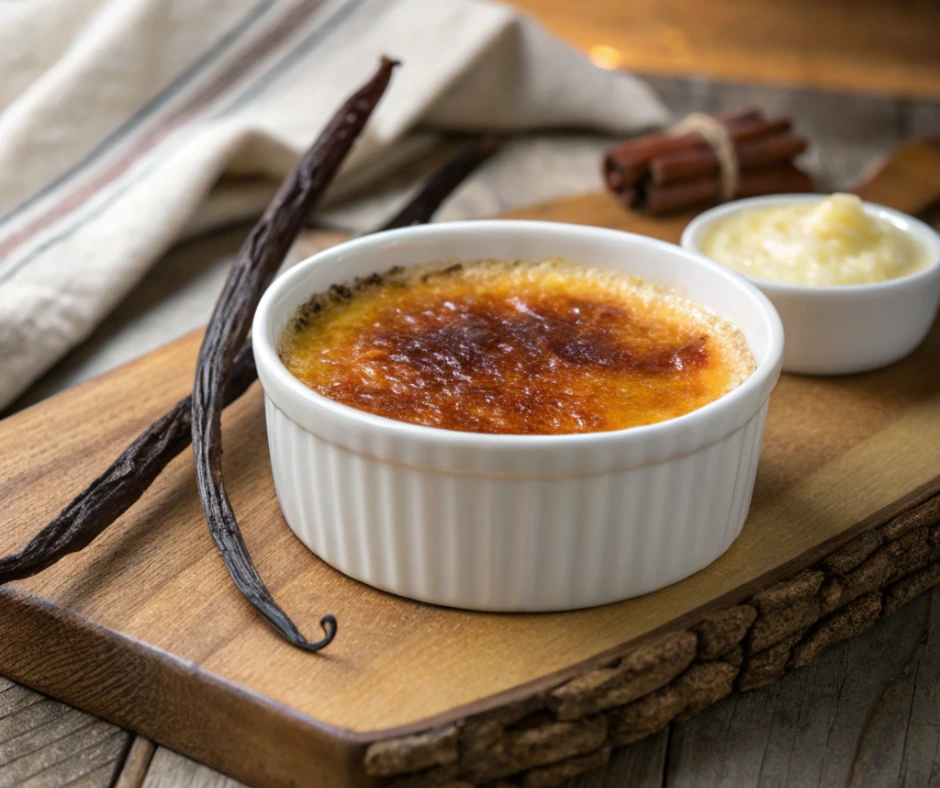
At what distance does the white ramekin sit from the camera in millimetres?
1336

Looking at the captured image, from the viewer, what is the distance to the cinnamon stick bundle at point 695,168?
267 cm

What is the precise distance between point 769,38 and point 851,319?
9.26 feet

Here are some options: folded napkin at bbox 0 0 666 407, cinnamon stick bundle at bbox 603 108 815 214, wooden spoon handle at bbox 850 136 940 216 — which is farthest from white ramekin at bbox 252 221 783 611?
wooden spoon handle at bbox 850 136 940 216

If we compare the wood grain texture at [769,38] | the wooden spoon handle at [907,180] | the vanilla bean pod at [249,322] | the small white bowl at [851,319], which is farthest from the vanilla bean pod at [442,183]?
the wood grain texture at [769,38]

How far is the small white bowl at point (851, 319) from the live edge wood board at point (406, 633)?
0.83ft

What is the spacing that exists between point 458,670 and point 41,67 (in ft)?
6.89

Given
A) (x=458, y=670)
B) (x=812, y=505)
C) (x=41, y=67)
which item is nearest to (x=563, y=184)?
(x=41, y=67)

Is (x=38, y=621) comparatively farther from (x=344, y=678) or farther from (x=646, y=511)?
(x=646, y=511)

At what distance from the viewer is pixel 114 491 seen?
5.07 ft

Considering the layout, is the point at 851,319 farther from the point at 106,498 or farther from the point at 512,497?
the point at 106,498

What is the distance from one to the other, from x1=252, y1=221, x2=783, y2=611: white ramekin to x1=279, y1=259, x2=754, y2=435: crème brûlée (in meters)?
0.10

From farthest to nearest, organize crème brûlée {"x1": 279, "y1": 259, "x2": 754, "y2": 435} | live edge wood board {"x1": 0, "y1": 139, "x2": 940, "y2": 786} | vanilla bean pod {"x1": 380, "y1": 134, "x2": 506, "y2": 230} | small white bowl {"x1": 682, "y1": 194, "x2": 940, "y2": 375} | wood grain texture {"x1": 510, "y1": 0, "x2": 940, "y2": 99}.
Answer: wood grain texture {"x1": 510, "y1": 0, "x2": 940, "y2": 99} → vanilla bean pod {"x1": 380, "y1": 134, "x2": 506, "y2": 230} → small white bowl {"x1": 682, "y1": 194, "x2": 940, "y2": 375} → crème brûlée {"x1": 279, "y1": 259, "x2": 754, "y2": 435} → live edge wood board {"x1": 0, "y1": 139, "x2": 940, "y2": 786}

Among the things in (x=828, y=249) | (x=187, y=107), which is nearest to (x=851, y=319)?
(x=828, y=249)

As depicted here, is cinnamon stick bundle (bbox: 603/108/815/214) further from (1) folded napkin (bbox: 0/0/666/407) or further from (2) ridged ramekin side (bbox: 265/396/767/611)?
(2) ridged ramekin side (bbox: 265/396/767/611)
